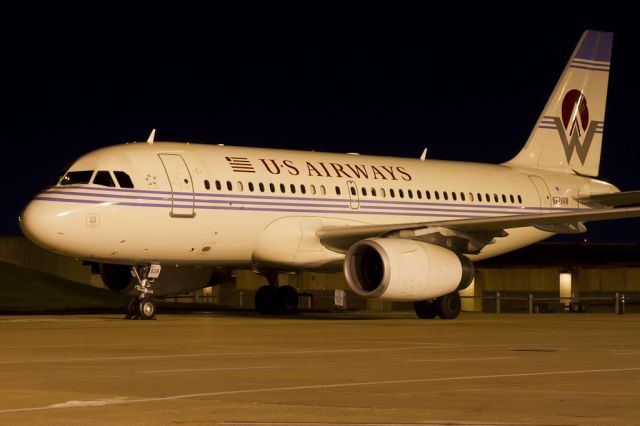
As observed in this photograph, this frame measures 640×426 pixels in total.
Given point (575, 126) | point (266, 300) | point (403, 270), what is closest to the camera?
point (403, 270)

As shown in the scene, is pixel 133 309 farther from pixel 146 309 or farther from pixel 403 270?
pixel 403 270

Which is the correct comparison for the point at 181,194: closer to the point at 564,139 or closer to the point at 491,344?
the point at 491,344

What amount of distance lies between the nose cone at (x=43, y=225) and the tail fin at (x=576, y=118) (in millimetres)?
15624

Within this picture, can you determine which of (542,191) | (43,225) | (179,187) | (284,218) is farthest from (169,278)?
(542,191)

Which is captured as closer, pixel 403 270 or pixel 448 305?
pixel 403 270

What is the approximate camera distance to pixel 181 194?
86.8ft

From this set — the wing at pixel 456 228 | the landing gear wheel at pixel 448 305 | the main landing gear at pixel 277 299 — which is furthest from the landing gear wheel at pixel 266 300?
the landing gear wheel at pixel 448 305

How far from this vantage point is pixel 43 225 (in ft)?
81.9

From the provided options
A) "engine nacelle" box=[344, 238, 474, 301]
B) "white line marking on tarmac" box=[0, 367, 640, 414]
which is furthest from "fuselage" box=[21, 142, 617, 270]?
"white line marking on tarmac" box=[0, 367, 640, 414]

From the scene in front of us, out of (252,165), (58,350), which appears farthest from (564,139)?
(58,350)

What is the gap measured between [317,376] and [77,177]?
47.4 feet

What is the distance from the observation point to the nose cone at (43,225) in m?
25.0

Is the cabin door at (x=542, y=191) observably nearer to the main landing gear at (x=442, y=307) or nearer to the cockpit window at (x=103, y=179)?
the main landing gear at (x=442, y=307)

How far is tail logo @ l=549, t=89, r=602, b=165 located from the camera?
36.7 meters
